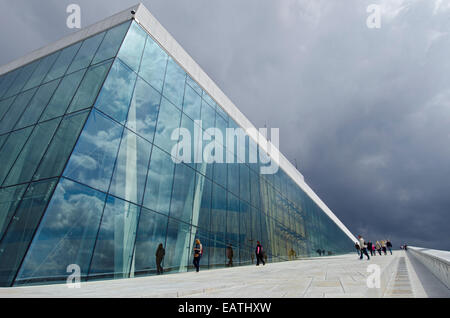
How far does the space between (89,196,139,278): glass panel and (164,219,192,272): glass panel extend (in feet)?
6.33

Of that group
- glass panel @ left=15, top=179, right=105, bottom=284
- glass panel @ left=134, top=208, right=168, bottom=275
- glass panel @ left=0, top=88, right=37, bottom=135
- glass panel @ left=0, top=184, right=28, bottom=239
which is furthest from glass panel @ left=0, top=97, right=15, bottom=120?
glass panel @ left=134, top=208, right=168, bottom=275

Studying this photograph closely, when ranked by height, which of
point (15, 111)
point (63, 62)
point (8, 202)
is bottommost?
point (8, 202)

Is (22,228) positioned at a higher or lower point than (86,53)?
lower

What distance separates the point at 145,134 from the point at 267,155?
16.5 m

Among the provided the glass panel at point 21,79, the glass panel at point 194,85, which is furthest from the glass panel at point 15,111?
the glass panel at point 194,85

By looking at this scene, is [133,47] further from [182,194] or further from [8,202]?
[8,202]

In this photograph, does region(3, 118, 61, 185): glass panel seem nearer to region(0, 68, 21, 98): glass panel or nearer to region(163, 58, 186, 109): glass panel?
region(163, 58, 186, 109): glass panel

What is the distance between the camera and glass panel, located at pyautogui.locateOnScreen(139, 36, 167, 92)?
11625 mm

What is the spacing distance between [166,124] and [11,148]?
6396 millimetres

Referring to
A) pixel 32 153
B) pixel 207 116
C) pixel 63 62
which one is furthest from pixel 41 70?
pixel 207 116

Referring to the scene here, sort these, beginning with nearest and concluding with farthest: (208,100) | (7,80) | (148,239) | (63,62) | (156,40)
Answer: (148,239) → (63,62) → (156,40) → (7,80) → (208,100)

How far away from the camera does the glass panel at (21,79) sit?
1365 centimetres

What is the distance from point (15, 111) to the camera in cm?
1200
